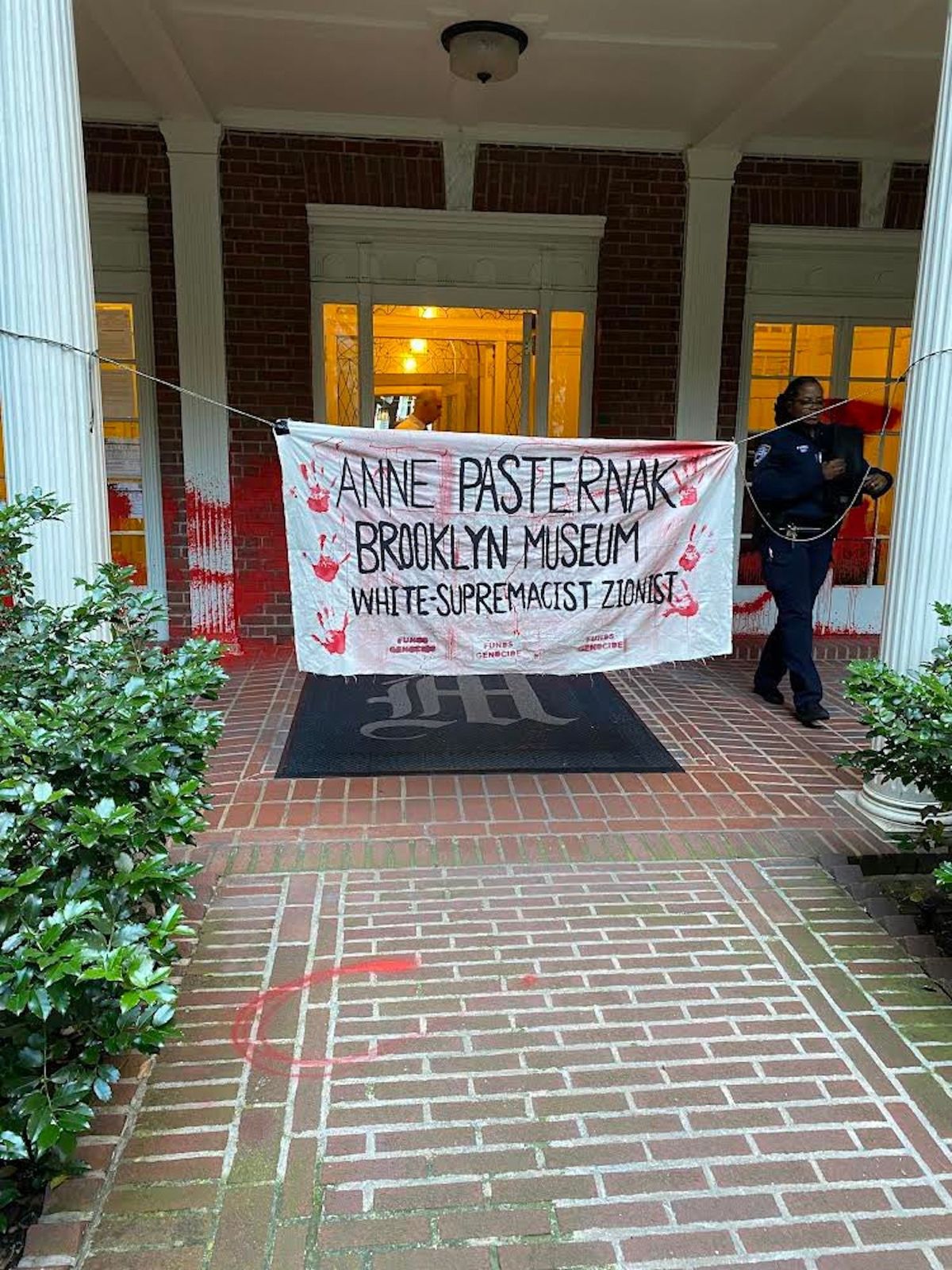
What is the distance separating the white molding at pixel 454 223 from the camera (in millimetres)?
6527

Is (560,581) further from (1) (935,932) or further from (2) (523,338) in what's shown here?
(2) (523,338)

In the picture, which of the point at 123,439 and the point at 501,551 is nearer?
the point at 501,551

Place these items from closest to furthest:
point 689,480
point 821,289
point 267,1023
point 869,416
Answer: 1. point 267,1023
2. point 689,480
3. point 821,289
4. point 869,416

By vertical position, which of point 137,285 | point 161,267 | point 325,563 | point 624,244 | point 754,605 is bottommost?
point 754,605

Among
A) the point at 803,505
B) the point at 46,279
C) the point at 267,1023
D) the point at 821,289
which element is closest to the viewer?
the point at 267,1023

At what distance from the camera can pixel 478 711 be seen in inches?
214

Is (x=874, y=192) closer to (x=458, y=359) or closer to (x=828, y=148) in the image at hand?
(x=828, y=148)

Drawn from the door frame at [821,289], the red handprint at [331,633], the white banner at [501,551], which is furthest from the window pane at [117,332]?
the door frame at [821,289]

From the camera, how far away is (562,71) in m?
5.57

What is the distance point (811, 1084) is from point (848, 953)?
2.31 ft

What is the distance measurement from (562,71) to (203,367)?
3.06 metres

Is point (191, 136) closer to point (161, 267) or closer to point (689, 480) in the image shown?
point (161, 267)

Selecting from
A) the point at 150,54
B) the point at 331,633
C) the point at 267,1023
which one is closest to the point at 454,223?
the point at 150,54

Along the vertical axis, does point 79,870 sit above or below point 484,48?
below
